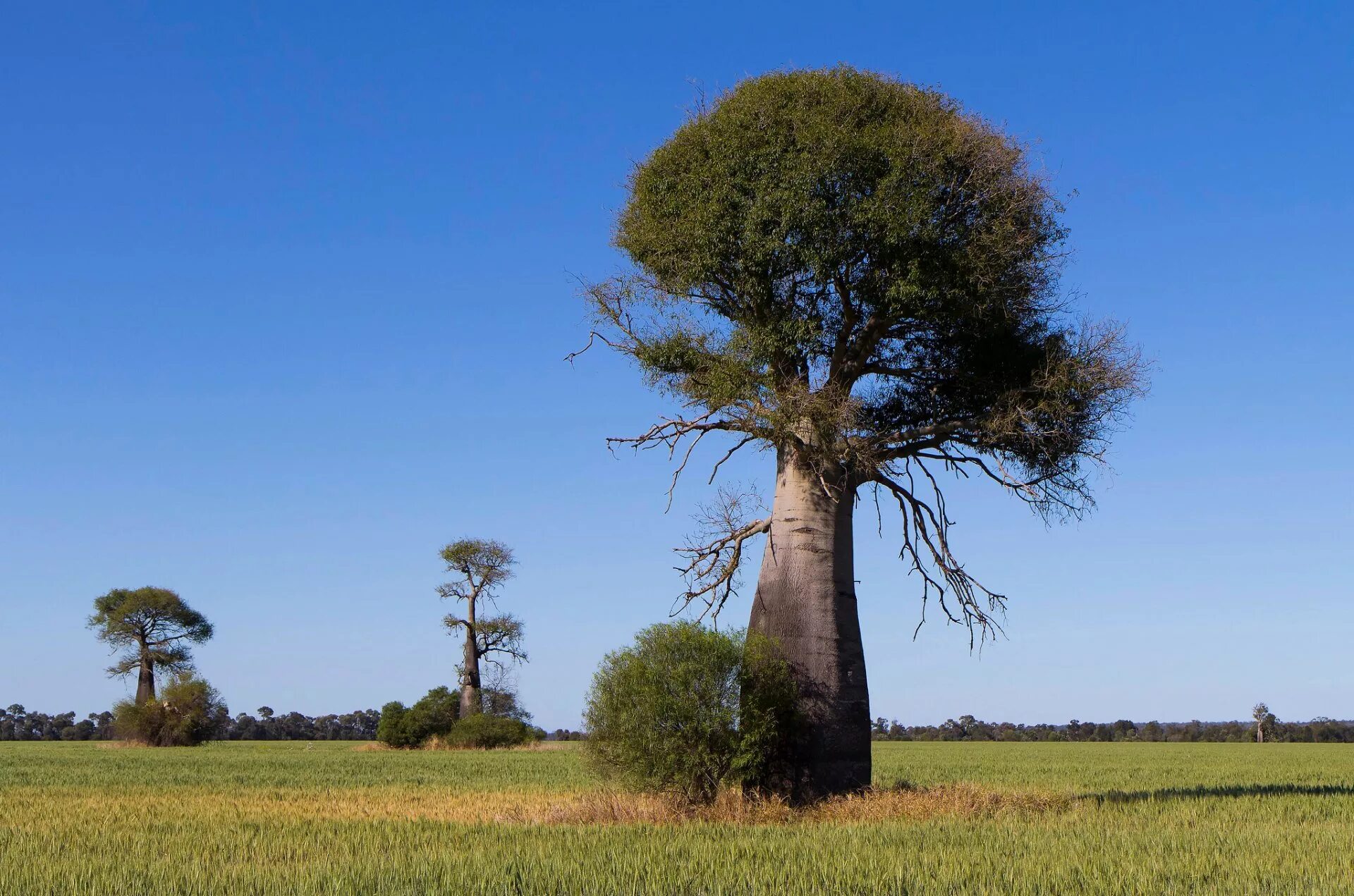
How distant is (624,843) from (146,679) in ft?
184

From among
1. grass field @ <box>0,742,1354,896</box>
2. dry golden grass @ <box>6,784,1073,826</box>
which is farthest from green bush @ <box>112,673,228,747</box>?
dry golden grass @ <box>6,784,1073,826</box>

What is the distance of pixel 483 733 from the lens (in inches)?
1870

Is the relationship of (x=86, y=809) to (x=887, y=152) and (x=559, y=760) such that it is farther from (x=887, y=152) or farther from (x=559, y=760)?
(x=559, y=760)

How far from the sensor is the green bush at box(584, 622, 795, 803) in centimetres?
1453

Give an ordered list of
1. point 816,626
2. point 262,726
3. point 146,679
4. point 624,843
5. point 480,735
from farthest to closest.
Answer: point 262,726, point 146,679, point 480,735, point 816,626, point 624,843

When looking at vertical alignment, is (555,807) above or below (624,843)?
below

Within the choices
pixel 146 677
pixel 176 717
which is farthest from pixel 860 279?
pixel 146 677

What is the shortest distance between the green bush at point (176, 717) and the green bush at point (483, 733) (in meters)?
11.2

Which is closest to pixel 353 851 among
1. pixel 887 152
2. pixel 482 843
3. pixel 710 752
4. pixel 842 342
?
pixel 482 843

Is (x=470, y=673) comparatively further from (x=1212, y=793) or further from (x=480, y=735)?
(x=1212, y=793)

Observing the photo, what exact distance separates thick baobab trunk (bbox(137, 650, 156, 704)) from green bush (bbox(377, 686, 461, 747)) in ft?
58.0

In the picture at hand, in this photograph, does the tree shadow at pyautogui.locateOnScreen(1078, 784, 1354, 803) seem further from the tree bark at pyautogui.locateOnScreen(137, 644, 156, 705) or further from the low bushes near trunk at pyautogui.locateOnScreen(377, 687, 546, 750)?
the tree bark at pyautogui.locateOnScreen(137, 644, 156, 705)

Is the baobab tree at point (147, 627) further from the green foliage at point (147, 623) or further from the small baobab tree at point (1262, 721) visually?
the small baobab tree at point (1262, 721)

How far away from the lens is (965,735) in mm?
83312
